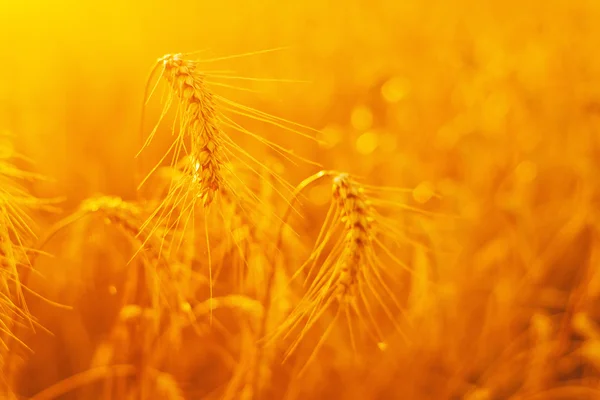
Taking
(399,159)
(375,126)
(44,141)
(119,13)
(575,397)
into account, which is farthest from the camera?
(119,13)

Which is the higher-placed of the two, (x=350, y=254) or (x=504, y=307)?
(x=504, y=307)

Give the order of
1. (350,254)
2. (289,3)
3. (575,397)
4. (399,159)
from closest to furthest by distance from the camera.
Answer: (350,254) < (575,397) < (399,159) < (289,3)

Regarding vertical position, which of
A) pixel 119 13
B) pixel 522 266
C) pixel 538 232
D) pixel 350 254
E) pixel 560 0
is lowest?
pixel 350 254

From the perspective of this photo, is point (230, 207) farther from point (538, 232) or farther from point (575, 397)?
point (538, 232)

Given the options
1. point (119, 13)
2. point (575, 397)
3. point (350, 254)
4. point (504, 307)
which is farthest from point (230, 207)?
point (119, 13)

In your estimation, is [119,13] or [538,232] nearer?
[538,232]

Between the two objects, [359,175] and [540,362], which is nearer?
[540,362]

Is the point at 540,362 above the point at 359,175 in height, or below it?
below
